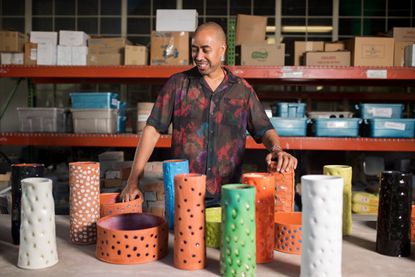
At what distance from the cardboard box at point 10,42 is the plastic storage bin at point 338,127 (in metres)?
2.62

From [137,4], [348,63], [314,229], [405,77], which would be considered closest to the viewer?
[314,229]

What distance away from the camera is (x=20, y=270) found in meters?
1.03

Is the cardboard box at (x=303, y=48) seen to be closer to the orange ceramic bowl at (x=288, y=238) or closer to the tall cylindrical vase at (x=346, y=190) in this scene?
the tall cylindrical vase at (x=346, y=190)

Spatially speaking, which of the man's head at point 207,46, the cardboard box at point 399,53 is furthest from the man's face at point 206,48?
the cardboard box at point 399,53

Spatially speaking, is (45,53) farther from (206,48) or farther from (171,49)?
(206,48)

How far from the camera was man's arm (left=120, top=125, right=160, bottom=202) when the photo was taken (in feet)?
4.65

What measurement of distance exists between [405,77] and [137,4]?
3.42 m

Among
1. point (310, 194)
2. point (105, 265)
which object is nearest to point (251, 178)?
point (310, 194)

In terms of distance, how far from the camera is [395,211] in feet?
3.70

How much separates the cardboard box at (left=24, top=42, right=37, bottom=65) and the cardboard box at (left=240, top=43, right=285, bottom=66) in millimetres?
1778

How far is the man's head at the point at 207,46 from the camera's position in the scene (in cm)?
175

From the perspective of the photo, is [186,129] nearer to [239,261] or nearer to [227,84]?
[227,84]

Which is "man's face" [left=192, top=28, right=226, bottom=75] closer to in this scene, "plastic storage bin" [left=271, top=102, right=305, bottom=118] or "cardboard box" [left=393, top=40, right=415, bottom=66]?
"plastic storage bin" [left=271, top=102, right=305, bottom=118]

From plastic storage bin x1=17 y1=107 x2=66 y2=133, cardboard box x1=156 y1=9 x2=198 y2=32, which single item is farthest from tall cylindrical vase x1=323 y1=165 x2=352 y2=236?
plastic storage bin x1=17 y1=107 x2=66 y2=133
